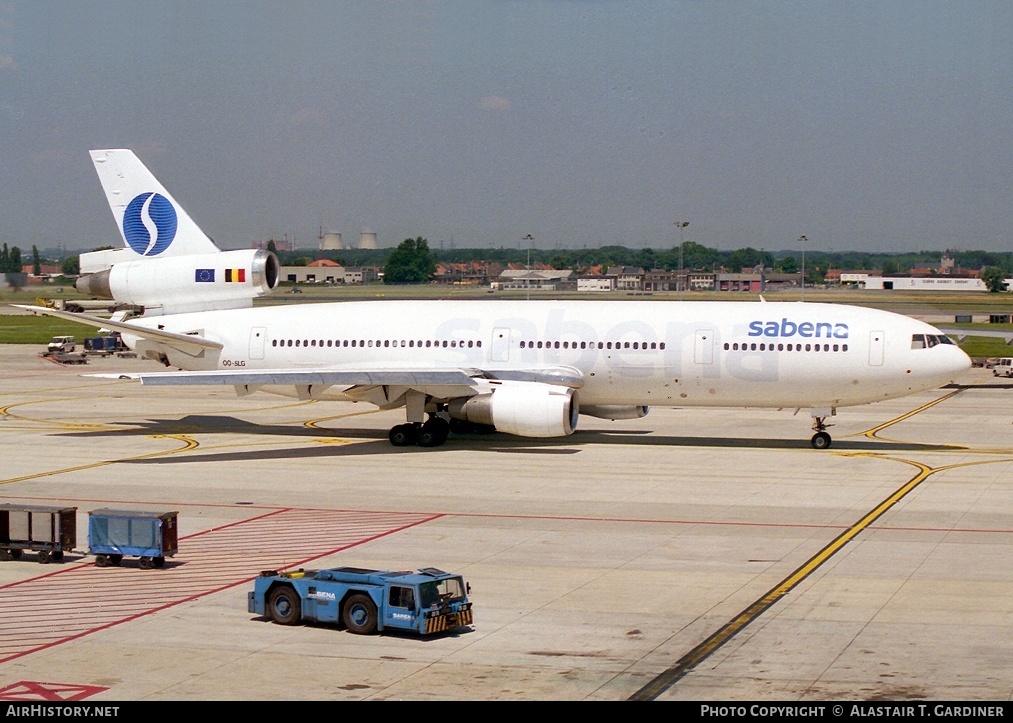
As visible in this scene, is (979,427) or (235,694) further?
(979,427)

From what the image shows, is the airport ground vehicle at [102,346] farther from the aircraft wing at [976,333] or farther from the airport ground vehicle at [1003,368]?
the airport ground vehicle at [1003,368]

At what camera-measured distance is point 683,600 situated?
2236 centimetres

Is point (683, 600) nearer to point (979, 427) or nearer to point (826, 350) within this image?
point (826, 350)

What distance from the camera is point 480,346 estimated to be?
44.3 meters

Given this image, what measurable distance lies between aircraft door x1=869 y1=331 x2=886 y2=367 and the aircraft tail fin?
2614 cm

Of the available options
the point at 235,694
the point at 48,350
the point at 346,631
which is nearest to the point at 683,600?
the point at 346,631

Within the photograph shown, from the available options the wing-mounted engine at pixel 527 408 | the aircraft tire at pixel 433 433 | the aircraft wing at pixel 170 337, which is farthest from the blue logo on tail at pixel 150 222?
the wing-mounted engine at pixel 527 408

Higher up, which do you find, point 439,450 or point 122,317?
point 122,317

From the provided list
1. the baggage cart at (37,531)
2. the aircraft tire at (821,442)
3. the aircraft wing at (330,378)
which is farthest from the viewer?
the aircraft tire at (821,442)

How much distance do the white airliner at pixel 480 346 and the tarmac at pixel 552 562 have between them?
6.19 feet

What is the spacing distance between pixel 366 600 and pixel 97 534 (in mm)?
7984

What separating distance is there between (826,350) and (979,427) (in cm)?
1214

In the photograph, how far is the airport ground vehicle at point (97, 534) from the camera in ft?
81.0

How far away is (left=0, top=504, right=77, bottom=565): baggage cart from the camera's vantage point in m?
25.3
